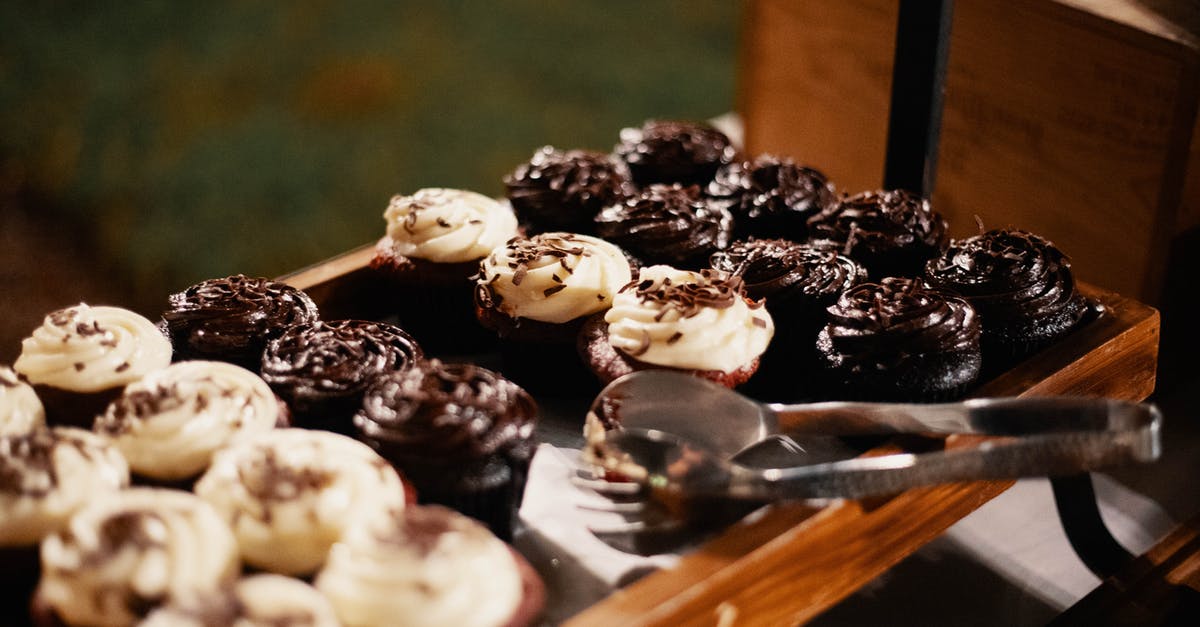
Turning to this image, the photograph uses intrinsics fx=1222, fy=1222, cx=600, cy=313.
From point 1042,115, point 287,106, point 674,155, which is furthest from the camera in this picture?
point 287,106

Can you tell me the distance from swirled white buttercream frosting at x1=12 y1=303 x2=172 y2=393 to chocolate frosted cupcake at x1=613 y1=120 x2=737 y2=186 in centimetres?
146

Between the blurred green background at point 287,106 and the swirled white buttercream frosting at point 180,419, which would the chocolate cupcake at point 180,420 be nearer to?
the swirled white buttercream frosting at point 180,419

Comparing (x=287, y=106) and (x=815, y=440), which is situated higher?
(x=815, y=440)

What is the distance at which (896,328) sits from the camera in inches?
95.5

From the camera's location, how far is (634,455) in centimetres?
216

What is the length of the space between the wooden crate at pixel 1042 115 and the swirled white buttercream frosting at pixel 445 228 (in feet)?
5.31

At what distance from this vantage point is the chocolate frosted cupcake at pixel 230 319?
2.50m

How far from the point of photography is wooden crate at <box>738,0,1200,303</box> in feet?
10.7

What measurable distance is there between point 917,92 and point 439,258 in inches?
49.2

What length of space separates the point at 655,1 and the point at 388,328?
5.72 m

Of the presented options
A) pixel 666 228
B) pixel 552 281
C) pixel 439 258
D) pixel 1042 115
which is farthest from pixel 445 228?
pixel 1042 115

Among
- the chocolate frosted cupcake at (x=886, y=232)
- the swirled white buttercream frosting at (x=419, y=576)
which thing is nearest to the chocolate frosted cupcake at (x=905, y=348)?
the chocolate frosted cupcake at (x=886, y=232)

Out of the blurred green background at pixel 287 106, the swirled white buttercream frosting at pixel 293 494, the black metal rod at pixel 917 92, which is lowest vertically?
the blurred green background at pixel 287 106

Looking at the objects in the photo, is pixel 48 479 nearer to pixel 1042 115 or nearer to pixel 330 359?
pixel 330 359
